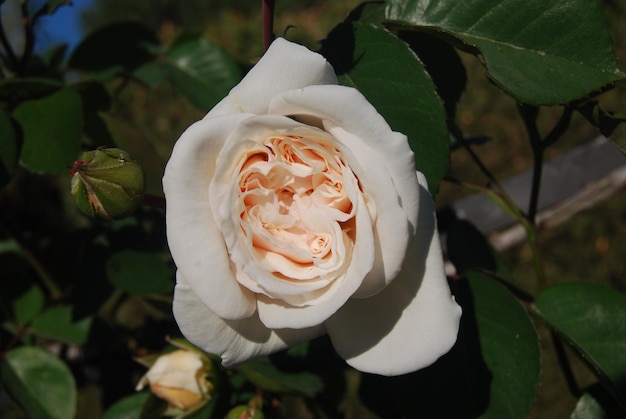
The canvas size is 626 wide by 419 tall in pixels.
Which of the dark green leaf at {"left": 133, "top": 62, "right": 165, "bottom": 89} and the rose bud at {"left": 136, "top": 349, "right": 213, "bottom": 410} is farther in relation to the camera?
the dark green leaf at {"left": 133, "top": 62, "right": 165, "bottom": 89}

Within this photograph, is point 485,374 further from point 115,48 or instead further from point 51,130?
point 115,48

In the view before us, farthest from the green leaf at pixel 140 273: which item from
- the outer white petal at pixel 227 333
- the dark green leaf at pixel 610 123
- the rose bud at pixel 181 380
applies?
the dark green leaf at pixel 610 123

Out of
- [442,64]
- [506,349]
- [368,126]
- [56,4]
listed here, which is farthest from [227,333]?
[56,4]

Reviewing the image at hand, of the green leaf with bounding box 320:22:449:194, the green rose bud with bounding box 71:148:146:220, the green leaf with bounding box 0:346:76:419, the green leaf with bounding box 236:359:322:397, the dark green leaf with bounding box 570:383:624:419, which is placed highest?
the green leaf with bounding box 320:22:449:194

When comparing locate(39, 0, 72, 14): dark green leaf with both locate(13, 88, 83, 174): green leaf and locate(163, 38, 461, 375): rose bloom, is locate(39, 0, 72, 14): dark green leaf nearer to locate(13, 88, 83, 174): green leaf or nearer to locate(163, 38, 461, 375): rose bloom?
locate(13, 88, 83, 174): green leaf

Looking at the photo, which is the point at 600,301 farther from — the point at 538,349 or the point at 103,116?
the point at 103,116

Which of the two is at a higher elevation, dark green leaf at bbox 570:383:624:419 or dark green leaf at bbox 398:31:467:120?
dark green leaf at bbox 398:31:467:120

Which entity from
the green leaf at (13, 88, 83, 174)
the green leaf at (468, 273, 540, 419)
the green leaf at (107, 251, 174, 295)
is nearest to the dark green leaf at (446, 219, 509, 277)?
the green leaf at (468, 273, 540, 419)

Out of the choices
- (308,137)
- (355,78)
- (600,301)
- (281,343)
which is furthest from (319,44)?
(600,301)
